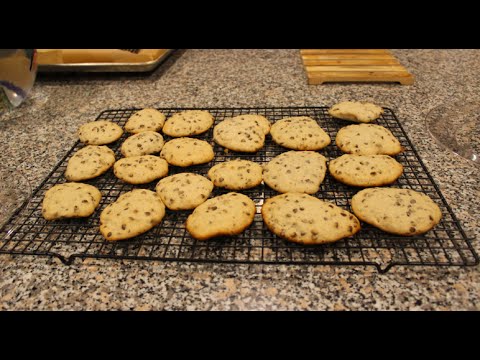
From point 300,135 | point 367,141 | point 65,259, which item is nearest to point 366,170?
point 367,141

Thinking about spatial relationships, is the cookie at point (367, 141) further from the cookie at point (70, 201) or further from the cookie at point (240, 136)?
the cookie at point (70, 201)

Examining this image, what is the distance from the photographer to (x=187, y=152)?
139cm

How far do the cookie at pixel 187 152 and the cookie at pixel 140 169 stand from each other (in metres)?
0.05

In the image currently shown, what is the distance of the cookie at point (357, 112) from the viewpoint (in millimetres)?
1580

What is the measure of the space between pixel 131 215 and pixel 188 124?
2.02ft

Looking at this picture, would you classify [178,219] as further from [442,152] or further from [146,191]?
[442,152]

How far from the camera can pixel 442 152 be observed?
1442 mm

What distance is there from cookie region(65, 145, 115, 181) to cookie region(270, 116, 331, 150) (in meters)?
0.70

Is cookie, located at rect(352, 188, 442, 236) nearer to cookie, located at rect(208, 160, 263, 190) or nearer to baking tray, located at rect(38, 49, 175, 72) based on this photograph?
cookie, located at rect(208, 160, 263, 190)

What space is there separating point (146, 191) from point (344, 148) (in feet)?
2.62

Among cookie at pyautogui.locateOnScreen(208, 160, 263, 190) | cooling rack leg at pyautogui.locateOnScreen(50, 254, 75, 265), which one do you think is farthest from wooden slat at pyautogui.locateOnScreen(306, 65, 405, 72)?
cooling rack leg at pyautogui.locateOnScreen(50, 254, 75, 265)

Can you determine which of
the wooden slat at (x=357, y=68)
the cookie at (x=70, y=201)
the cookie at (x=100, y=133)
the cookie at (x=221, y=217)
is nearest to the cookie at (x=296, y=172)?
the cookie at (x=221, y=217)
